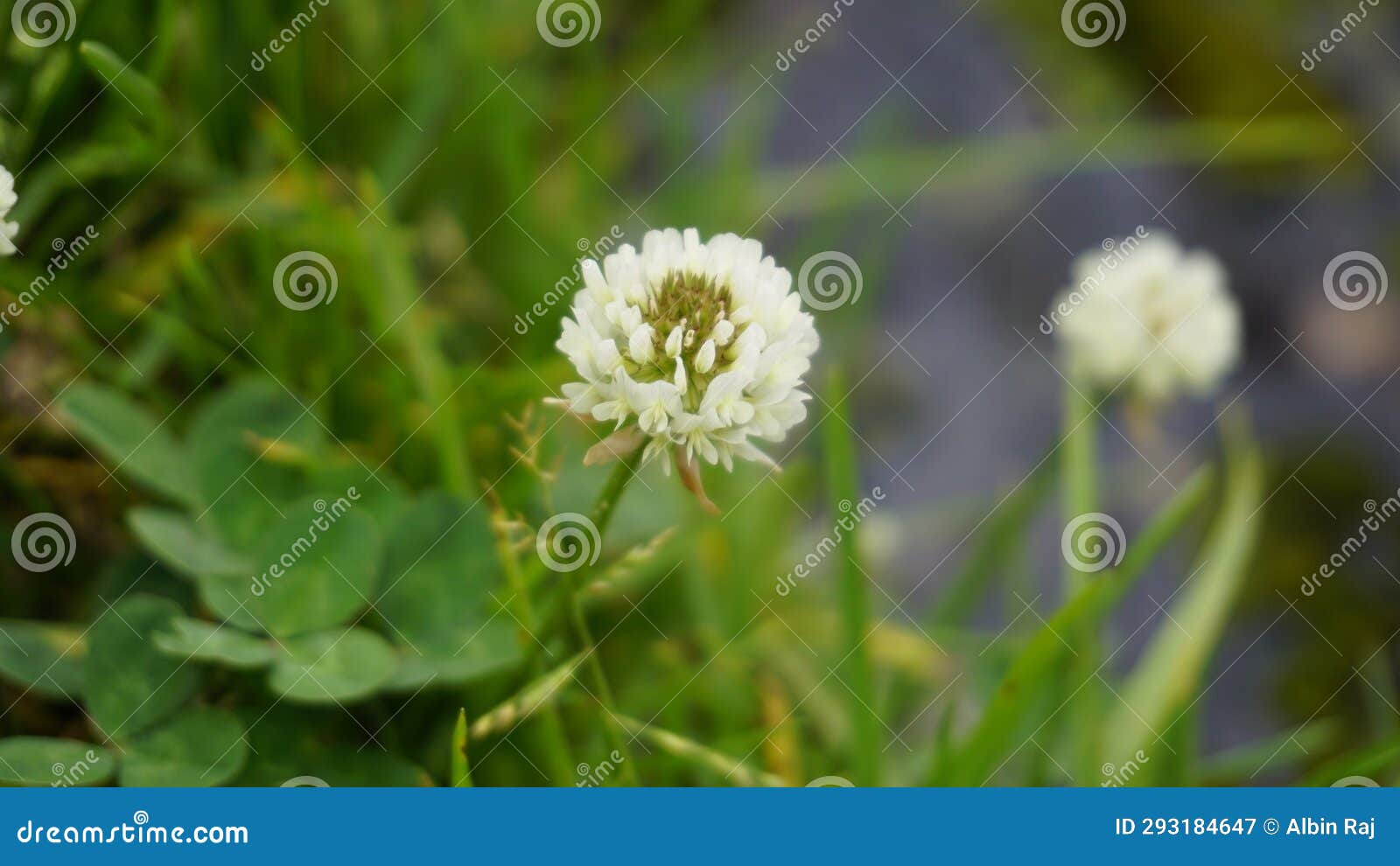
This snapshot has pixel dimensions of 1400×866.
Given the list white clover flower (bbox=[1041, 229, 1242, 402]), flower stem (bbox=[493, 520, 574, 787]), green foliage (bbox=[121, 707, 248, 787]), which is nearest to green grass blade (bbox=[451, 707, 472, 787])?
flower stem (bbox=[493, 520, 574, 787])

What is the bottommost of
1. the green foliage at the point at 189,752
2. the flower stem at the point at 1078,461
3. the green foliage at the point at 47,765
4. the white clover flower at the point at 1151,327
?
the green foliage at the point at 47,765

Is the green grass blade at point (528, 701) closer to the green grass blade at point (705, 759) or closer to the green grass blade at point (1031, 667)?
the green grass blade at point (705, 759)

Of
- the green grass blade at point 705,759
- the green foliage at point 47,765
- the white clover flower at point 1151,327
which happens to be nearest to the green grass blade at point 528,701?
the green grass blade at point 705,759

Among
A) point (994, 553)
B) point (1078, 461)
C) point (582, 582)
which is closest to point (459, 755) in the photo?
point (582, 582)

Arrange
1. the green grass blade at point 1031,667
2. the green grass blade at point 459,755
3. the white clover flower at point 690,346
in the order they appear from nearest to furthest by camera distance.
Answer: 1. the white clover flower at point 690,346
2. the green grass blade at point 459,755
3. the green grass blade at point 1031,667

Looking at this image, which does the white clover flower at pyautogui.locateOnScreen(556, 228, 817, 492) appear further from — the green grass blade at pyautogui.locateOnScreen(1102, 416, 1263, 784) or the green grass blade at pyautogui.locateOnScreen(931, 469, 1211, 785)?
the green grass blade at pyautogui.locateOnScreen(1102, 416, 1263, 784)

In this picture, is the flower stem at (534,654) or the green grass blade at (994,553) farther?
the green grass blade at (994,553)

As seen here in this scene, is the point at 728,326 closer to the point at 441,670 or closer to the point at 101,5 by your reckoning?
the point at 441,670
